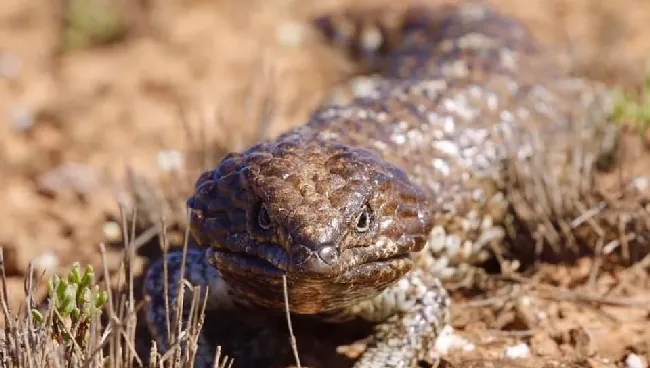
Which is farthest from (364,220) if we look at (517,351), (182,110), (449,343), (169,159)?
(182,110)

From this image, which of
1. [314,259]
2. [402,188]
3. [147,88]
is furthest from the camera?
[147,88]

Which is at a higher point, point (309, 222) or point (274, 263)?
point (309, 222)

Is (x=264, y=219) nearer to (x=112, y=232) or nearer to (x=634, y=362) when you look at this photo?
(x=634, y=362)

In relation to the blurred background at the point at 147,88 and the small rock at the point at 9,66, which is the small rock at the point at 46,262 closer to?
the blurred background at the point at 147,88

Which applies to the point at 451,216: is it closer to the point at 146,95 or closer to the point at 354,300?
the point at 354,300

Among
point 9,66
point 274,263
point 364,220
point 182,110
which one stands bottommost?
point 274,263

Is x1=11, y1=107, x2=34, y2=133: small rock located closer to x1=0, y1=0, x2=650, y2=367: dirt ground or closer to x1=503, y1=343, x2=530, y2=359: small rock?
x1=0, y1=0, x2=650, y2=367: dirt ground
